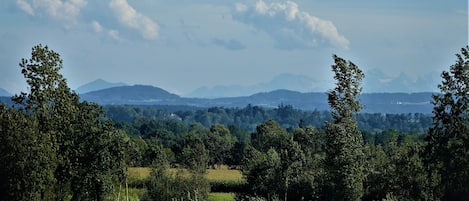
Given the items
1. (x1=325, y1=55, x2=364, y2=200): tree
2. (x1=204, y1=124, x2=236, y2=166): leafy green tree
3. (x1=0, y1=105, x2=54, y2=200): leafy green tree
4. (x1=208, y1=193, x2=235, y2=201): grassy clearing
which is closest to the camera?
(x1=325, y1=55, x2=364, y2=200): tree

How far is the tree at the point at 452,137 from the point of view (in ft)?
92.3

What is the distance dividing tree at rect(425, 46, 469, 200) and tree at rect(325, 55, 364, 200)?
3.29 m

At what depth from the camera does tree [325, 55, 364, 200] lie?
91.9 feet

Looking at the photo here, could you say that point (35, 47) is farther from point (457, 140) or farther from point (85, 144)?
point (457, 140)

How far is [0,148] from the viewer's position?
31312 millimetres

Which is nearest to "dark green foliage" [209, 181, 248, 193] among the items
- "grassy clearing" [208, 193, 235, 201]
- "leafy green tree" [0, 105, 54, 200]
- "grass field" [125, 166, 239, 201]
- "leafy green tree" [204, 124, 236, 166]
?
"grass field" [125, 166, 239, 201]

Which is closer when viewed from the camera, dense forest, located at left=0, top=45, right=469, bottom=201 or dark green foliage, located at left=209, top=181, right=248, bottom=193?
dense forest, located at left=0, top=45, right=469, bottom=201

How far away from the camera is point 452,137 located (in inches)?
1130

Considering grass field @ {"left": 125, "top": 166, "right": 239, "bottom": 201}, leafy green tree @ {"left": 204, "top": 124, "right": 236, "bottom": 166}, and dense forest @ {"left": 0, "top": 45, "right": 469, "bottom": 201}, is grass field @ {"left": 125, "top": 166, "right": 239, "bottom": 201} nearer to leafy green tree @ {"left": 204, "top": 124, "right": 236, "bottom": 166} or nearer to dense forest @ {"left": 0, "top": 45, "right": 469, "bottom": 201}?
leafy green tree @ {"left": 204, "top": 124, "right": 236, "bottom": 166}

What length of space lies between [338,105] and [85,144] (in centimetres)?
1337

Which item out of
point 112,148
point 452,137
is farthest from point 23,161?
point 452,137

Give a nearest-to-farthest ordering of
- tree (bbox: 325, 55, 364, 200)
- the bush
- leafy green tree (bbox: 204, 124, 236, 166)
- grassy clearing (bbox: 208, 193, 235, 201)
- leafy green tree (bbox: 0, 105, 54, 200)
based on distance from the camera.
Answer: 1. tree (bbox: 325, 55, 364, 200)
2. leafy green tree (bbox: 0, 105, 54, 200)
3. grassy clearing (bbox: 208, 193, 235, 201)
4. the bush
5. leafy green tree (bbox: 204, 124, 236, 166)

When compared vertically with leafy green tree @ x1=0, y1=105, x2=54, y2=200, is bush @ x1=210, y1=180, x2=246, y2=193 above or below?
below

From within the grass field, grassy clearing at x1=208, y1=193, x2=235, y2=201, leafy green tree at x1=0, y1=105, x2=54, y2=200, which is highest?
leafy green tree at x1=0, y1=105, x2=54, y2=200
